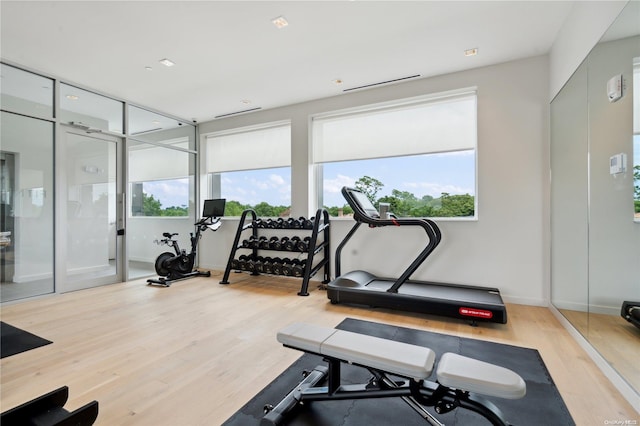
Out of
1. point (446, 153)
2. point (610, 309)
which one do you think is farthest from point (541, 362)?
point (446, 153)

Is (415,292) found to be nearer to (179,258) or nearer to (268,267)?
(268,267)

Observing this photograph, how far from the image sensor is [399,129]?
15.0 feet

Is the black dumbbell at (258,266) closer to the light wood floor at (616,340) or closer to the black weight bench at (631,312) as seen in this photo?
the light wood floor at (616,340)

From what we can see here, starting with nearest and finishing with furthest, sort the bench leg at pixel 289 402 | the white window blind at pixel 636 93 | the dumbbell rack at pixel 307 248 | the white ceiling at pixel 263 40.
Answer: the bench leg at pixel 289 402, the white window blind at pixel 636 93, the white ceiling at pixel 263 40, the dumbbell rack at pixel 307 248

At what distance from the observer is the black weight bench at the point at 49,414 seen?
50.0 inches

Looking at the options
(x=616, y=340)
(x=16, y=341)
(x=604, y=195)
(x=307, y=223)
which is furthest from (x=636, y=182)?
(x=16, y=341)

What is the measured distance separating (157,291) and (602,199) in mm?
5430

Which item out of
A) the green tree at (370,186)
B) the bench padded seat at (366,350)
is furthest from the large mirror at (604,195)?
the green tree at (370,186)

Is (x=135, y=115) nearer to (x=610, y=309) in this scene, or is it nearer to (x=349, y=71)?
(x=349, y=71)

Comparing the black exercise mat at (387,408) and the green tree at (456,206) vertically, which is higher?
the green tree at (456,206)

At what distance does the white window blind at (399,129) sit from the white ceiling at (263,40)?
49cm

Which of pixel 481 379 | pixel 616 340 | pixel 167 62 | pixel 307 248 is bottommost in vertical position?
pixel 616 340

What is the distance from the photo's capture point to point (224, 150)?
6.27m

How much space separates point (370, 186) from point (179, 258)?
11.7 ft
